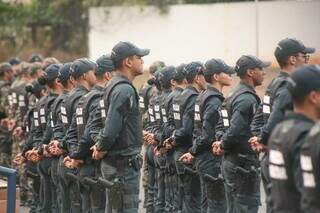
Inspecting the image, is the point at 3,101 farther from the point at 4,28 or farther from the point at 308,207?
the point at 4,28

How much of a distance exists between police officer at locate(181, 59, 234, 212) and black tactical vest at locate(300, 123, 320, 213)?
6.18m

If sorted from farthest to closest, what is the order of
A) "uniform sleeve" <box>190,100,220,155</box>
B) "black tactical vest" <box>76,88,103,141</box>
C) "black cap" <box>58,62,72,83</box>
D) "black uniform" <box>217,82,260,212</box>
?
"black cap" <box>58,62,72,83</box>, "uniform sleeve" <box>190,100,220,155</box>, "black tactical vest" <box>76,88,103,141</box>, "black uniform" <box>217,82,260,212</box>

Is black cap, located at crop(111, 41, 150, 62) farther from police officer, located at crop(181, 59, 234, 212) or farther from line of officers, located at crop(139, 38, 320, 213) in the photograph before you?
→ police officer, located at crop(181, 59, 234, 212)

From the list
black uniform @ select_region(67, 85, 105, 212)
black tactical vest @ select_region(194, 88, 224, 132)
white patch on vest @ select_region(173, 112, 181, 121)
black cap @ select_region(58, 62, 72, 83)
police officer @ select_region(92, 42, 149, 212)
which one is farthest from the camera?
white patch on vest @ select_region(173, 112, 181, 121)

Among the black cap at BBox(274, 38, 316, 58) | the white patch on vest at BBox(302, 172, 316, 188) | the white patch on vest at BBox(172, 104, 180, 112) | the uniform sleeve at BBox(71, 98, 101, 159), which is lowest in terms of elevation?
the white patch on vest at BBox(302, 172, 316, 188)

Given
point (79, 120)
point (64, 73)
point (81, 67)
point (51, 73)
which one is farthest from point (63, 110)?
point (51, 73)

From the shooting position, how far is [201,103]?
13.4m

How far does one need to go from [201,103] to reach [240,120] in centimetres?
122

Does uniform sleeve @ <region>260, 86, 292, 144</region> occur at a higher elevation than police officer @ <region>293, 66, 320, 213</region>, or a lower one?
higher

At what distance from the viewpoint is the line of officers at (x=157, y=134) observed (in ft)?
37.2

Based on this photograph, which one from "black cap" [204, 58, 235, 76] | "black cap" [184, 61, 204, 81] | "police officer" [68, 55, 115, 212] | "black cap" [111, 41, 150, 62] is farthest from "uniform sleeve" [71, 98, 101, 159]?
"black cap" [184, 61, 204, 81]

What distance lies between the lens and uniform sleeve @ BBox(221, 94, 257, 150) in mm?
12219

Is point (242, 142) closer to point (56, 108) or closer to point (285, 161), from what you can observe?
point (56, 108)

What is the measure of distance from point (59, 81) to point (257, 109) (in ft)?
11.7
